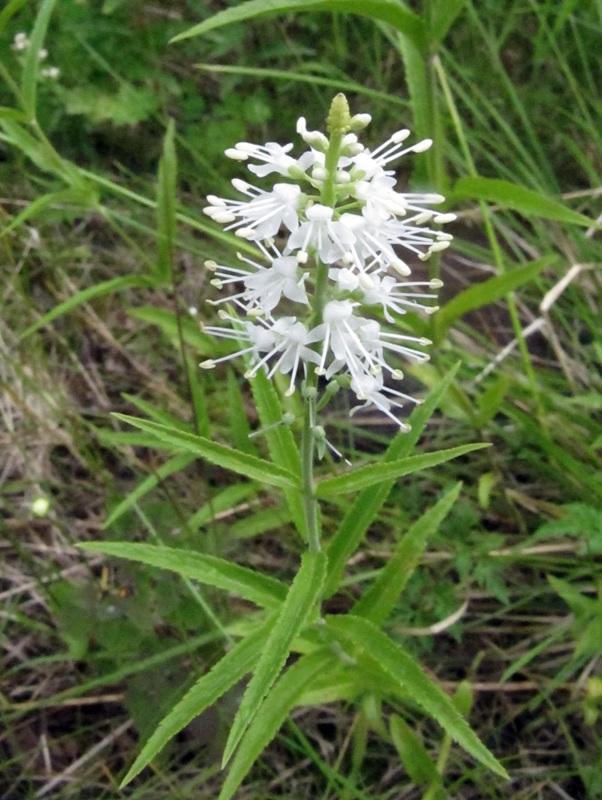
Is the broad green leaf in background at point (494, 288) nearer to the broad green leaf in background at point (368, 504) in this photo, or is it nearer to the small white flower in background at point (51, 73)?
the broad green leaf in background at point (368, 504)

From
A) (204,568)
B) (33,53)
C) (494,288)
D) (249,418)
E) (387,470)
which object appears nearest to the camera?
(387,470)

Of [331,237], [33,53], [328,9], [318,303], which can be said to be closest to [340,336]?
[318,303]

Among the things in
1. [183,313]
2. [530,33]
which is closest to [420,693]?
[183,313]

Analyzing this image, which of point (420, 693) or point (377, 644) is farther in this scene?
point (377, 644)

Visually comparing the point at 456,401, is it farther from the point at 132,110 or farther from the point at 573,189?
the point at 132,110

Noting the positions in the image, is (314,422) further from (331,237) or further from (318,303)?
(331,237)

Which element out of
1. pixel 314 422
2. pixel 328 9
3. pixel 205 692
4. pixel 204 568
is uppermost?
pixel 328 9
